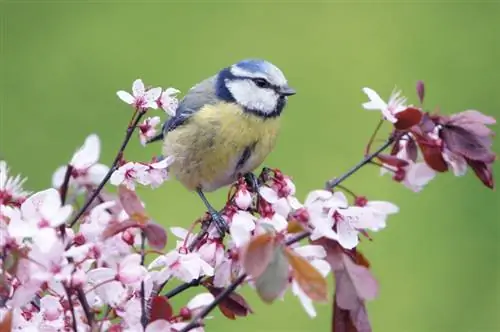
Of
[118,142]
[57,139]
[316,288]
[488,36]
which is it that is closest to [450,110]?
[488,36]

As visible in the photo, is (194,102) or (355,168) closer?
(355,168)

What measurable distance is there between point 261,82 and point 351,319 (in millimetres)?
546

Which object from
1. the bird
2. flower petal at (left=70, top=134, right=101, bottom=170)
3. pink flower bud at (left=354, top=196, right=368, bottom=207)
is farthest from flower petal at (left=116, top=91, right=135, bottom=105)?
the bird

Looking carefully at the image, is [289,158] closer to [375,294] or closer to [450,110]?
[450,110]

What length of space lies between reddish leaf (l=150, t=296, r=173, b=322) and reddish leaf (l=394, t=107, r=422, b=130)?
19 centimetres

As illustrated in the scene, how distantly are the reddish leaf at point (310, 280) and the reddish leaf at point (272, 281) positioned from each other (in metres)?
0.01

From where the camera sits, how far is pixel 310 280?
0.58 m

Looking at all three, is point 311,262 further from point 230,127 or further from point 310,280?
point 230,127

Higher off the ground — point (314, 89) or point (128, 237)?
point (128, 237)

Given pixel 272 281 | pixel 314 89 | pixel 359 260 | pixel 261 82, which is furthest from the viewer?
pixel 314 89

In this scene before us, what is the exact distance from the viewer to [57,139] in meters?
2.16

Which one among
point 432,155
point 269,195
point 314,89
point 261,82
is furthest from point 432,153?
point 314,89

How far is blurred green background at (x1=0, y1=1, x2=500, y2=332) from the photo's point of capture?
196cm

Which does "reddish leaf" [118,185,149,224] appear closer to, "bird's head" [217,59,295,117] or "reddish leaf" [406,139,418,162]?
"reddish leaf" [406,139,418,162]
